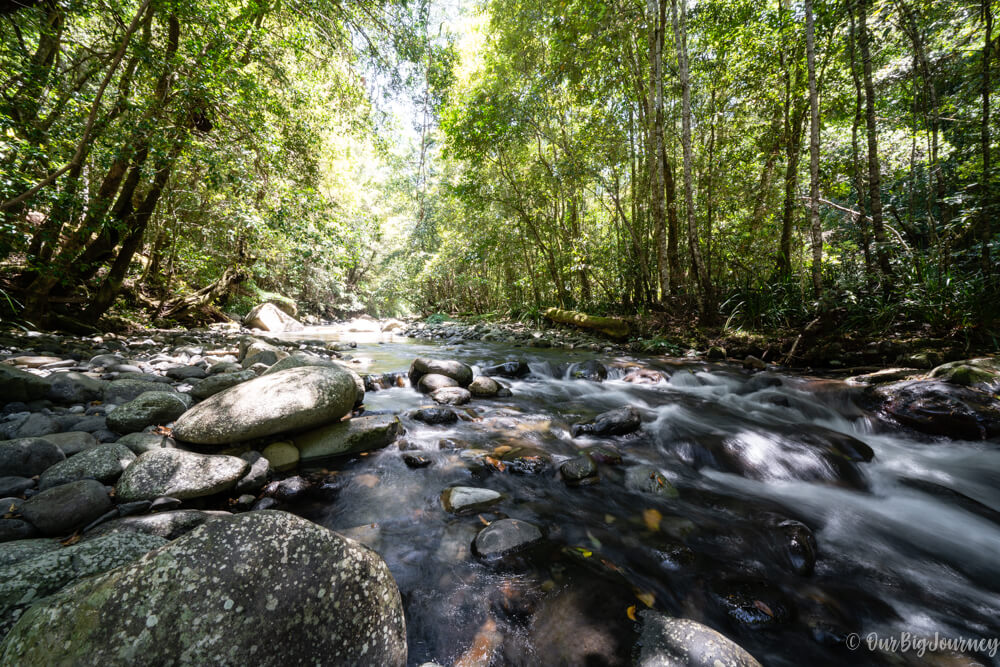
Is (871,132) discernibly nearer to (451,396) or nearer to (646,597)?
(451,396)

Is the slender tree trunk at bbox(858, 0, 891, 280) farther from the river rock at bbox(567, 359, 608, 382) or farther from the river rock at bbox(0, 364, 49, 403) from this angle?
the river rock at bbox(0, 364, 49, 403)

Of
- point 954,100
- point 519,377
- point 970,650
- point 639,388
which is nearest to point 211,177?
point 519,377

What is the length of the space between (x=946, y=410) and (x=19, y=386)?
8.52 meters

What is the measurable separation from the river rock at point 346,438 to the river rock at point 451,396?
1106 millimetres

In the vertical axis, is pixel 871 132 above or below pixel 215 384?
above

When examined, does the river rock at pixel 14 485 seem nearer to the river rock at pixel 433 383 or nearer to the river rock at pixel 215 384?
the river rock at pixel 215 384

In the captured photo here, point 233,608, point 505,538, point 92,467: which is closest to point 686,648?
point 505,538

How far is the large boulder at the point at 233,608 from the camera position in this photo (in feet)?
3.39

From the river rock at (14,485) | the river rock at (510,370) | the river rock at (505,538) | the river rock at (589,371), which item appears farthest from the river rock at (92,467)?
the river rock at (589,371)

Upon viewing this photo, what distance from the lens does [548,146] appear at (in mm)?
12758

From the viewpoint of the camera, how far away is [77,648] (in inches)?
39.8

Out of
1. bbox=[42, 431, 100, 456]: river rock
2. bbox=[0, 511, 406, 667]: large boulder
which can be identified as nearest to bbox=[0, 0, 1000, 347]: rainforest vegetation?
bbox=[42, 431, 100, 456]: river rock

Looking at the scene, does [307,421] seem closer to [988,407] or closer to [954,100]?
[988,407]

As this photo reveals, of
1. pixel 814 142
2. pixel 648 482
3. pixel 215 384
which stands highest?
pixel 814 142
